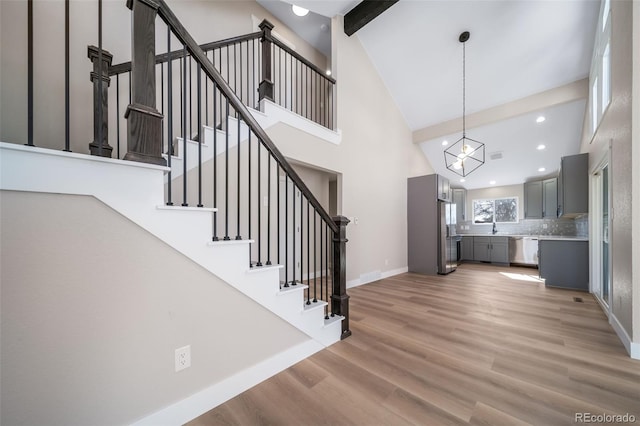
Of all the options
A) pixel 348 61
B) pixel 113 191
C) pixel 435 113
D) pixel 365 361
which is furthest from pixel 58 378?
pixel 435 113

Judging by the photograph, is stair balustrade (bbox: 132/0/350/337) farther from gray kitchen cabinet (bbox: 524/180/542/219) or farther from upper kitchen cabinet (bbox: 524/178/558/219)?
gray kitchen cabinet (bbox: 524/180/542/219)

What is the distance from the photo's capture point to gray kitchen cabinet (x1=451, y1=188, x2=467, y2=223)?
791cm

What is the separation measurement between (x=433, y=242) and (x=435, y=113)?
3057 millimetres

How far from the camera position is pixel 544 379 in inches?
68.3

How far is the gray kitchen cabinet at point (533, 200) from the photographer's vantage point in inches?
258

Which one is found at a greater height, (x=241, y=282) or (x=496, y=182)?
(x=496, y=182)

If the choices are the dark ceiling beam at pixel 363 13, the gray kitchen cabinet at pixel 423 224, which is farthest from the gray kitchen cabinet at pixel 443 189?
the dark ceiling beam at pixel 363 13

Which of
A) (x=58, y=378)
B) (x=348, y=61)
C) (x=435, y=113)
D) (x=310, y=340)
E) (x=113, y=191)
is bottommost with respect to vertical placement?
Answer: (x=310, y=340)

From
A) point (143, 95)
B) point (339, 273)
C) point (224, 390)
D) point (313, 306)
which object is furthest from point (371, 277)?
point (143, 95)

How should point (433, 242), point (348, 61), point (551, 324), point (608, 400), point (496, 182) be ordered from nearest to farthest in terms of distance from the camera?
point (608, 400)
point (551, 324)
point (348, 61)
point (433, 242)
point (496, 182)

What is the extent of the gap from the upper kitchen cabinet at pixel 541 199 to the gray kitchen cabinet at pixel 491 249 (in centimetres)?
102

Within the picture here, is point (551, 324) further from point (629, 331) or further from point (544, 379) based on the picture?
point (544, 379)

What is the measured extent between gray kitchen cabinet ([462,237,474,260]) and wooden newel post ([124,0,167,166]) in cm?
828

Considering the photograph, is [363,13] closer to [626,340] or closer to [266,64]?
[266,64]
